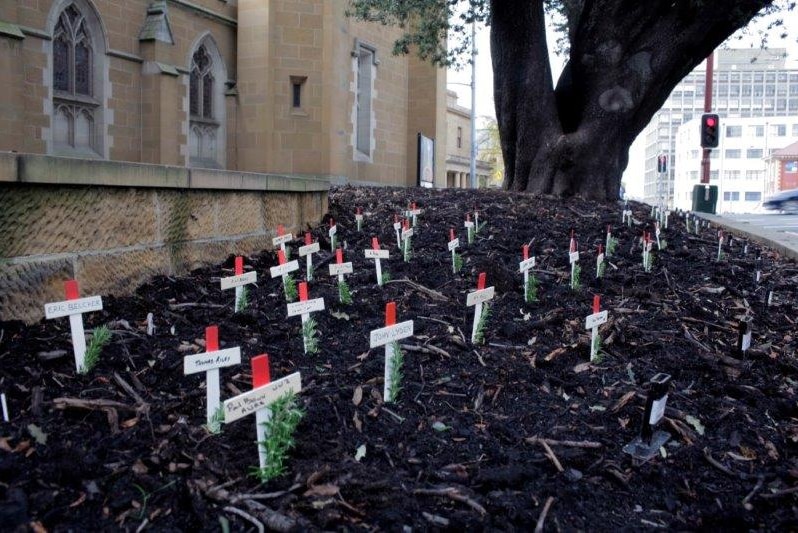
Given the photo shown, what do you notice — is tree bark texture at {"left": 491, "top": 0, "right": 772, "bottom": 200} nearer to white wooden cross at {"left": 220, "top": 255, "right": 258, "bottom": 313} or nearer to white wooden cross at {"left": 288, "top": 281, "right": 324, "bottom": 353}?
white wooden cross at {"left": 220, "top": 255, "right": 258, "bottom": 313}

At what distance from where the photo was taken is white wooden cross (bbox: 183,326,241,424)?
2.58 m

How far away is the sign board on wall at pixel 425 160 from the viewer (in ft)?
67.8

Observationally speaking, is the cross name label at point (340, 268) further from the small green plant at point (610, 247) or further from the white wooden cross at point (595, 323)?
the small green plant at point (610, 247)

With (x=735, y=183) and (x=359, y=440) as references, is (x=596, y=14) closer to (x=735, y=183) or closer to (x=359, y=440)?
(x=359, y=440)

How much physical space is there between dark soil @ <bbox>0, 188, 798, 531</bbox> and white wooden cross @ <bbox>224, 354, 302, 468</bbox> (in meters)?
0.16

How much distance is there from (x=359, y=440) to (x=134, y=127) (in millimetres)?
16250

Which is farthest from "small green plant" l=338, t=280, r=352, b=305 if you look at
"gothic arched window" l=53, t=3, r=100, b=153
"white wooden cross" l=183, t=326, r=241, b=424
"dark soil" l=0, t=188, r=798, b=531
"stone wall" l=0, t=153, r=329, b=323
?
"gothic arched window" l=53, t=3, r=100, b=153

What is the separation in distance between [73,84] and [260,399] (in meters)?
15.5

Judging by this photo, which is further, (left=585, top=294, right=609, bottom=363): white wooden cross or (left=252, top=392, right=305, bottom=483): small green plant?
(left=585, top=294, right=609, bottom=363): white wooden cross

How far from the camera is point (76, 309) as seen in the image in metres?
3.06

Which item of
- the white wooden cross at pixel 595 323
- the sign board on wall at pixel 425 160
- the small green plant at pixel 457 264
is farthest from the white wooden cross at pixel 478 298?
the sign board on wall at pixel 425 160

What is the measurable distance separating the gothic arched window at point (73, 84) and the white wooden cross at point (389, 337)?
47.6ft

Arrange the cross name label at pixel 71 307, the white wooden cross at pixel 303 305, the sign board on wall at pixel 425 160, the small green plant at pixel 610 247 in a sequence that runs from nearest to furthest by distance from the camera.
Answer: the cross name label at pixel 71 307 → the white wooden cross at pixel 303 305 → the small green plant at pixel 610 247 → the sign board on wall at pixel 425 160

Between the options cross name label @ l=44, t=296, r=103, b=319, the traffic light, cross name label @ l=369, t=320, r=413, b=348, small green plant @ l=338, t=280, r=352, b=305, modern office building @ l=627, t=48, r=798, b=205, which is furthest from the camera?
modern office building @ l=627, t=48, r=798, b=205
